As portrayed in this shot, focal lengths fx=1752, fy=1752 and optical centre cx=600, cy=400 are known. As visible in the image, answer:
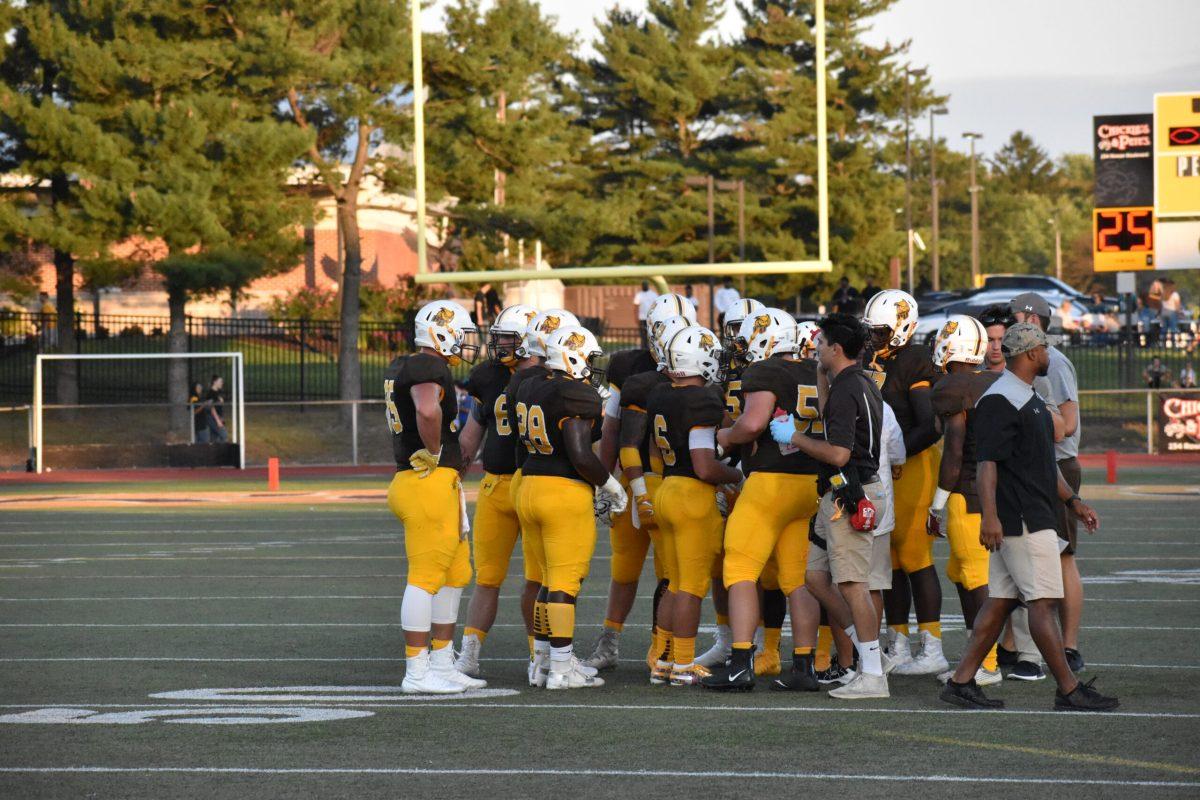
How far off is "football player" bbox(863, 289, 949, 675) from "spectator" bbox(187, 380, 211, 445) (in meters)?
22.5

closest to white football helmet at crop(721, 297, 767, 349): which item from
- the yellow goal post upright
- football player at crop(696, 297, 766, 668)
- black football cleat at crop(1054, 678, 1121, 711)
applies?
football player at crop(696, 297, 766, 668)

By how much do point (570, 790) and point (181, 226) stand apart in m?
27.2

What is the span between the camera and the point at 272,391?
36500mm

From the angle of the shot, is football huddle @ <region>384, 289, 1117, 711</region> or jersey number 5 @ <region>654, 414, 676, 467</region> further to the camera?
jersey number 5 @ <region>654, 414, 676, 467</region>

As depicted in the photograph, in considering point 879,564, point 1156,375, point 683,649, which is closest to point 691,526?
point 683,649

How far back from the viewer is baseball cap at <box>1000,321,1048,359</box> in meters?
7.87

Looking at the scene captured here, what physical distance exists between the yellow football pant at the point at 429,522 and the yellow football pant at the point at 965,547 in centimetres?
254

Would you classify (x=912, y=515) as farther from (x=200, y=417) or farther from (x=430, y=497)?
(x=200, y=417)

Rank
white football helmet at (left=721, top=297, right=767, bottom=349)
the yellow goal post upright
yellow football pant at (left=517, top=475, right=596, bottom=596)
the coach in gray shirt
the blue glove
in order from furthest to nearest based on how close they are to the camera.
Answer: the yellow goal post upright, white football helmet at (left=721, top=297, right=767, bottom=349), the coach in gray shirt, yellow football pant at (left=517, top=475, right=596, bottom=596), the blue glove

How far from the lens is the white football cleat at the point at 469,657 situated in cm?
914

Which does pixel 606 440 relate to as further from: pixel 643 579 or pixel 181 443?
pixel 181 443

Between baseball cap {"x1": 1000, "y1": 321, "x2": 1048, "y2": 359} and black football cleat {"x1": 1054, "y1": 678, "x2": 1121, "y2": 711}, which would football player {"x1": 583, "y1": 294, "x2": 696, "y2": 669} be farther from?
black football cleat {"x1": 1054, "y1": 678, "x2": 1121, "y2": 711}

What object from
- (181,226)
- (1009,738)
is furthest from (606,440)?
(181,226)

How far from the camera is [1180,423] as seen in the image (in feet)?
94.2
